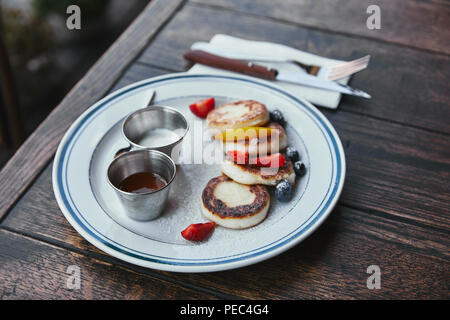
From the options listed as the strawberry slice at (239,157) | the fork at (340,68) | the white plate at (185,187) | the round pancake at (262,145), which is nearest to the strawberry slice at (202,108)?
the white plate at (185,187)

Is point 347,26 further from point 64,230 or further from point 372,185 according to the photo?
point 64,230

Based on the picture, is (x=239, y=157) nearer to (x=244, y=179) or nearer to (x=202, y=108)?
(x=244, y=179)

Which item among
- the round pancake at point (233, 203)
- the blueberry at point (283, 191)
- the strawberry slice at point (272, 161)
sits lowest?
the round pancake at point (233, 203)

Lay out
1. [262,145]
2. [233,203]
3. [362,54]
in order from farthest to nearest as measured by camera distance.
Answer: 1. [362,54]
2. [262,145]
3. [233,203]

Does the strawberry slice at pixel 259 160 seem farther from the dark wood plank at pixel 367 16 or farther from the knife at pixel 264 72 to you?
the dark wood plank at pixel 367 16

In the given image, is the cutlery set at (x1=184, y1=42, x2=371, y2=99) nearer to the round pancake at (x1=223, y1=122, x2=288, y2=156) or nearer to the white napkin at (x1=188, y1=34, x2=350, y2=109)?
Result: the white napkin at (x1=188, y1=34, x2=350, y2=109)

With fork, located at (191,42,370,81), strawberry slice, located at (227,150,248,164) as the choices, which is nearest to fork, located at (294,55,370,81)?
fork, located at (191,42,370,81)

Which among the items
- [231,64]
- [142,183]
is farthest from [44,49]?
[142,183]
